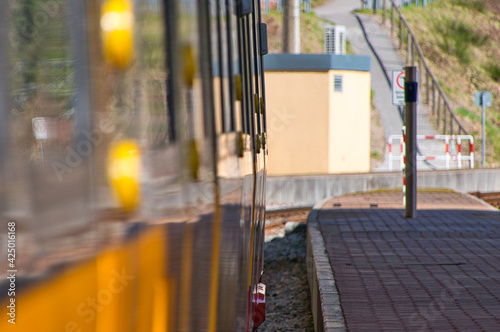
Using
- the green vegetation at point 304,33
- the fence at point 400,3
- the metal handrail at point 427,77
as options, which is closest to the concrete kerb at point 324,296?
the metal handrail at point 427,77

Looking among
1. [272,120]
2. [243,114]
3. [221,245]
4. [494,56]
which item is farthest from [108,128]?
[494,56]

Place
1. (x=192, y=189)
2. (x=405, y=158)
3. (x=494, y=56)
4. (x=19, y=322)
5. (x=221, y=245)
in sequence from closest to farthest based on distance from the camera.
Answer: (x=19, y=322), (x=192, y=189), (x=221, y=245), (x=405, y=158), (x=494, y=56)

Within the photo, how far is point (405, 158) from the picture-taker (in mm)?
11320

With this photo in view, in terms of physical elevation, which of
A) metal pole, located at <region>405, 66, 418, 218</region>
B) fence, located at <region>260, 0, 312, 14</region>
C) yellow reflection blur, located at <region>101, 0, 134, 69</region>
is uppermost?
fence, located at <region>260, 0, 312, 14</region>

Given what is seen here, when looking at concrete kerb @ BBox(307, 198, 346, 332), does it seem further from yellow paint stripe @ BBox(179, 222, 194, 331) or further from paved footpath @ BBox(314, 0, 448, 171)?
paved footpath @ BBox(314, 0, 448, 171)

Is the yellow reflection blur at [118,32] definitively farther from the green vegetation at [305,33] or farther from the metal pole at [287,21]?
the green vegetation at [305,33]

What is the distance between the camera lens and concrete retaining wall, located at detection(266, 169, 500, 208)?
54.0 feet

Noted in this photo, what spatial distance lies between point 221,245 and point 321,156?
1765 centimetres

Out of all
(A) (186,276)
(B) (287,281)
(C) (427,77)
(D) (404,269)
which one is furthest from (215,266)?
(C) (427,77)

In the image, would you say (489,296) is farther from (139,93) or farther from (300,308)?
(139,93)

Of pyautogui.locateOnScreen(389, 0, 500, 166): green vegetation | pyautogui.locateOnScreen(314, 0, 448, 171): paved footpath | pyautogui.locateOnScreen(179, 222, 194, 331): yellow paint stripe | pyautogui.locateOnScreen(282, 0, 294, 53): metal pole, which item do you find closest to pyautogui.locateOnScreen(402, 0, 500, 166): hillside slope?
pyautogui.locateOnScreen(389, 0, 500, 166): green vegetation

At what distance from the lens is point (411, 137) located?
37.7 feet

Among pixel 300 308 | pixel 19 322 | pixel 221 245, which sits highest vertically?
pixel 19 322

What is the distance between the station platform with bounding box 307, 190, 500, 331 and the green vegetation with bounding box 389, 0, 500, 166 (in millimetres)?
27088
